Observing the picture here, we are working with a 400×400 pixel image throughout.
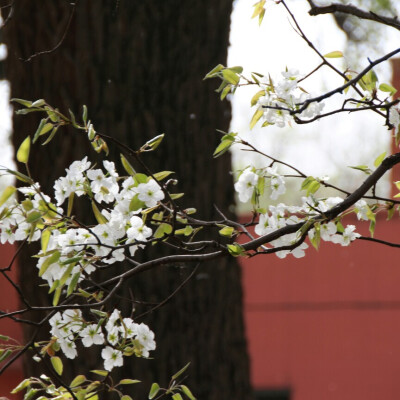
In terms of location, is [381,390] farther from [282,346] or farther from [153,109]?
[153,109]

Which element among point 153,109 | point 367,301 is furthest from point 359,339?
point 153,109

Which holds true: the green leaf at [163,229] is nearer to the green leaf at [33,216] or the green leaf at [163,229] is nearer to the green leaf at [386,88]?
the green leaf at [33,216]

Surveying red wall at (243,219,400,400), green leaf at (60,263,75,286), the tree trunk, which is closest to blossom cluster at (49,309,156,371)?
green leaf at (60,263,75,286)

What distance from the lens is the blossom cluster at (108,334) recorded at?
1.20 meters

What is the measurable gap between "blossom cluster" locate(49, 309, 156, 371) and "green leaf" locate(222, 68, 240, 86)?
1.43 feet

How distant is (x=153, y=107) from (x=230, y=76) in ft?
2.92


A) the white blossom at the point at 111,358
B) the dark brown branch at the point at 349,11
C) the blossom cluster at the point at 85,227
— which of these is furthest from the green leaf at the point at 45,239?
the dark brown branch at the point at 349,11

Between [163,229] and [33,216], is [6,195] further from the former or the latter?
[163,229]

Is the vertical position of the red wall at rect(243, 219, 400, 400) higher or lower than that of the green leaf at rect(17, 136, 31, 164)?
lower

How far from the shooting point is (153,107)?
2.08m

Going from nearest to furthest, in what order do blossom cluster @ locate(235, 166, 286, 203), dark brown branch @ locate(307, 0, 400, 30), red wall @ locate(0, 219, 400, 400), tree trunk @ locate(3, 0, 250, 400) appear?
1. dark brown branch @ locate(307, 0, 400, 30)
2. blossom cluster @ locate(235, 166, 286, 203)
3. tree trunk @ locate(3, 0, 250, 400)
4. red wall @ locate(0, 219, 400, 400)

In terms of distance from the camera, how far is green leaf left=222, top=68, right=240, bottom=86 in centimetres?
121

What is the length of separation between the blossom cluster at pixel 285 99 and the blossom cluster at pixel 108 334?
1.42ft

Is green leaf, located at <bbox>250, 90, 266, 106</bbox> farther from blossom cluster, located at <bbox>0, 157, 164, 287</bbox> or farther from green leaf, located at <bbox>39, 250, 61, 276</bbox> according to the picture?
green leaf, located at <bbox>39, 250, 61, 276</bbox>
